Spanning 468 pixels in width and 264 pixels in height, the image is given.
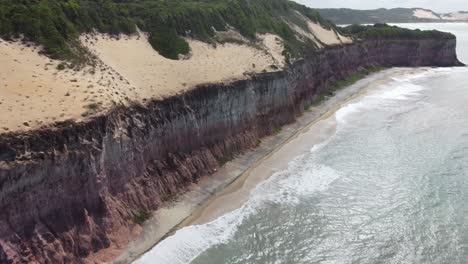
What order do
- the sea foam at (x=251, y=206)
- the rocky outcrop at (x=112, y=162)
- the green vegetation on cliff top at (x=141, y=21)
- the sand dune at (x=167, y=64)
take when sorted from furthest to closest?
the sand dune at (x=167, y=64) → the green vegetation on cliff top at (x=141, y=21) → the sea foam at (x=251, y=206) → the rocky outcrop at (x=112, y=162)

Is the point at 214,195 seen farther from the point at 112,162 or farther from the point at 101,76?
the point at 101,76

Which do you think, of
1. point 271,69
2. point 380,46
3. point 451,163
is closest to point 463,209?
point 451,163

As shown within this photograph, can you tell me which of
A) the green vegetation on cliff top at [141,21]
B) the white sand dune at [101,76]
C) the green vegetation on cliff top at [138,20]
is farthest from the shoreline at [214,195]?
the green vegetation on cliff top at [138,20]

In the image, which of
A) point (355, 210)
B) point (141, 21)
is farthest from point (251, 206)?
point (141, 21)

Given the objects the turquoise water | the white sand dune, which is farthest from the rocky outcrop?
the turquoise water

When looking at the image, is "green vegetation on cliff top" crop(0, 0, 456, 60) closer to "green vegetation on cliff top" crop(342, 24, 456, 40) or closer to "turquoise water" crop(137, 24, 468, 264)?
"turquoise water" crop(137, 24, 468, 264)

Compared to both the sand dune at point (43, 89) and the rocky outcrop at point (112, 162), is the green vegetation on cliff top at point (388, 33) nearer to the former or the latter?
the rocky outcrop at point (112, 162)
